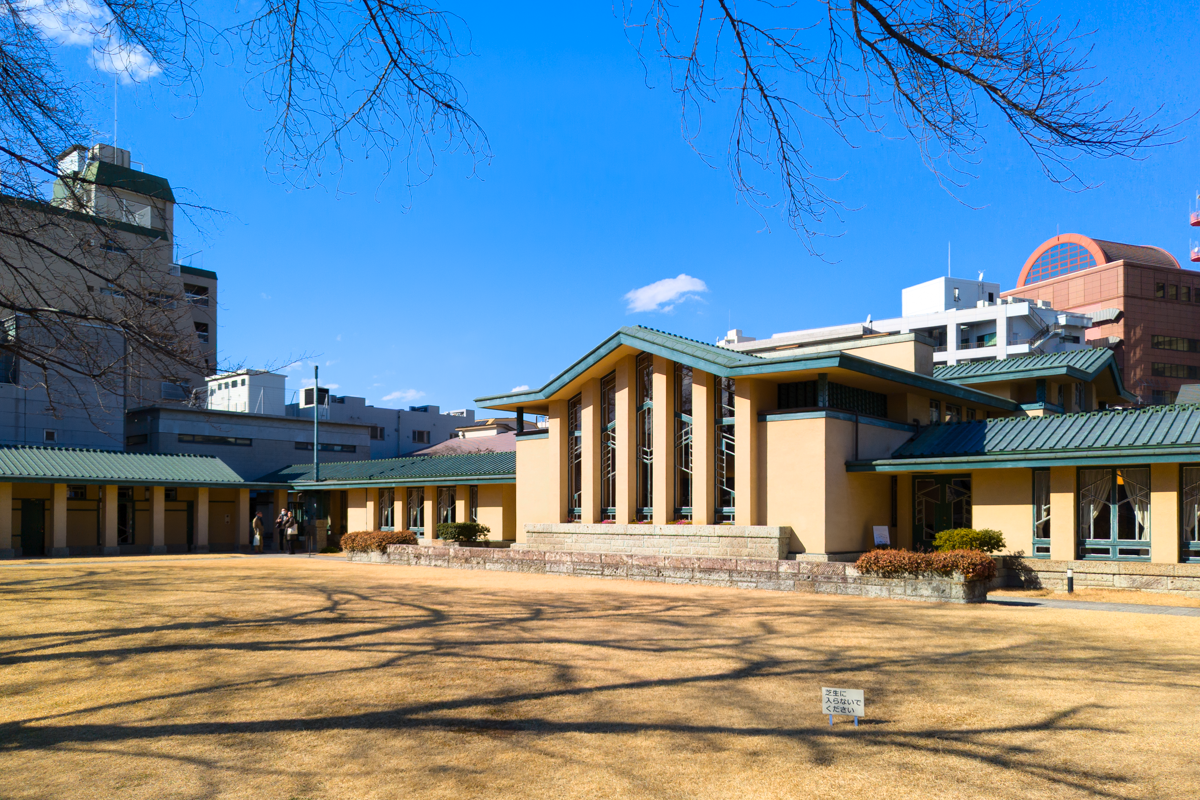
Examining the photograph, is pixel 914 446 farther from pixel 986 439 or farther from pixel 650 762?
pixel 650 762

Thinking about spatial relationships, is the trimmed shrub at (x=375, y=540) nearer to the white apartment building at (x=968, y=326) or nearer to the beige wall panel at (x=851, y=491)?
the beige wall panel at (x=851, y=491)

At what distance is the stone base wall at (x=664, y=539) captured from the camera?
22016 millimetres

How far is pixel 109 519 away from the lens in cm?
3531

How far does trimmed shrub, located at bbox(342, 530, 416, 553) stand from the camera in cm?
2992

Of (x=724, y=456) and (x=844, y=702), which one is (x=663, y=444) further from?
(x=844, y=702)

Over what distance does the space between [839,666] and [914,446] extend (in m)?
15.4

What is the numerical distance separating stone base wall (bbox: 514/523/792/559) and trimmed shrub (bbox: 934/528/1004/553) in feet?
12.9

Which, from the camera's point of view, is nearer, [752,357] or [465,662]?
[465,662]

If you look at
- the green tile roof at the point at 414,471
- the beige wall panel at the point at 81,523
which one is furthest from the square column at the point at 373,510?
the beige wall panel at the point at 81,523

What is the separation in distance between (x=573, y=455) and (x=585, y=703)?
65.6ft

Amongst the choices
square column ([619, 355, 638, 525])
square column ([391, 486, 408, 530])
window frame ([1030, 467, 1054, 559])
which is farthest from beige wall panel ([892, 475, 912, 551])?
square column ([391, 486, 408, 530])

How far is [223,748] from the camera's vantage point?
669cm

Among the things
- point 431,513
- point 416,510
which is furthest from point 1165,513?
point 416,510

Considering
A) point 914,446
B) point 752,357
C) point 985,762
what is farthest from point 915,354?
point 985,762
